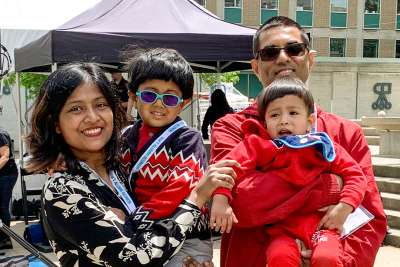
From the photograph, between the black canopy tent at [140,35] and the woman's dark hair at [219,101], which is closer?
the black canopy tent at [140,35]

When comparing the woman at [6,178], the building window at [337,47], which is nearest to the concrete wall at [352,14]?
the building window at [337,47]

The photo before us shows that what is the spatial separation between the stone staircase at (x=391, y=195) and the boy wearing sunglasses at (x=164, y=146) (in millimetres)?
5511

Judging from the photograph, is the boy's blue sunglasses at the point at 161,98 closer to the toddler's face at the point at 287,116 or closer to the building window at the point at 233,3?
the toddler's face at the point at 287,116

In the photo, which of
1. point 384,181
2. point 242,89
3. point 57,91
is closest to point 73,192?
point 57,91

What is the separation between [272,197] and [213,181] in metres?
0.22

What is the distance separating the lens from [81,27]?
646cm

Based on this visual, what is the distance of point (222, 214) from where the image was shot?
71.2 inches

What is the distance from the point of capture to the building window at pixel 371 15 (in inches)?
1524

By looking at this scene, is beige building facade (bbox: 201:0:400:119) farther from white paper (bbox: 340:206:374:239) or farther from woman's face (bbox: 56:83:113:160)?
woman's face (bbox: 56:83:113:160)

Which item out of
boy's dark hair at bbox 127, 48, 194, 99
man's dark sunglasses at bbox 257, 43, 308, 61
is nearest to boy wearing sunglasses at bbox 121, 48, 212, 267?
boy's dark hair at bbox 127, 48, 194, 99

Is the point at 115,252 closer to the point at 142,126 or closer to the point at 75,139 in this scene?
the point at 75,139

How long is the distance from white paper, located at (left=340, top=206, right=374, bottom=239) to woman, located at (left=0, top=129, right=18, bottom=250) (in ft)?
18.8

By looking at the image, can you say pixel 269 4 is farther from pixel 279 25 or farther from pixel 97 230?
pixel 97 230

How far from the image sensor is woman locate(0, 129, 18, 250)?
6.86m
